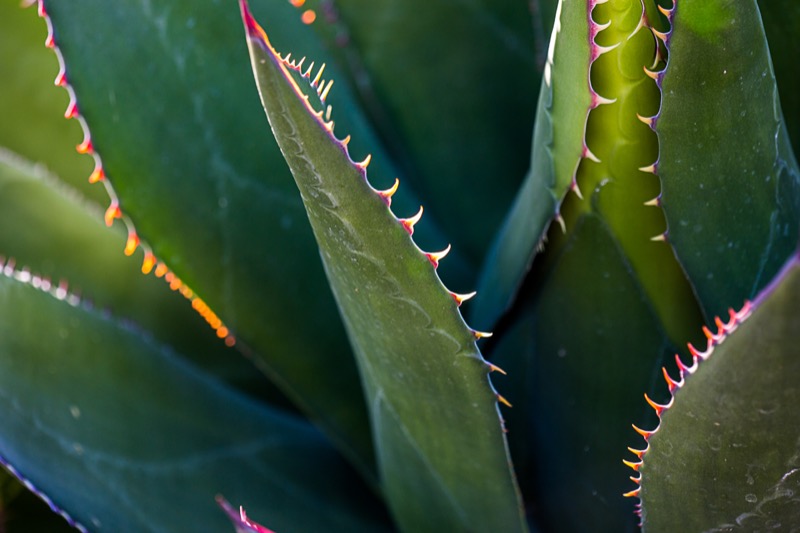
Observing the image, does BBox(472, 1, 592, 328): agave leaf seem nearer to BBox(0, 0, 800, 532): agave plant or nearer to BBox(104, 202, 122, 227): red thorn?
BBox(0, 0, 800, 532): agave plant

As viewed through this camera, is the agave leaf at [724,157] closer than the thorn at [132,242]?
Yes

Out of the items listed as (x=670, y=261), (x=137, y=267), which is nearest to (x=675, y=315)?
(x=670, y=261)

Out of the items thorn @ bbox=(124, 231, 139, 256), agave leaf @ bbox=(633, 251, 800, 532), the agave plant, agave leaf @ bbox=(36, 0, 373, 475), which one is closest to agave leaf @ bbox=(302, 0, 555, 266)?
the agave plant

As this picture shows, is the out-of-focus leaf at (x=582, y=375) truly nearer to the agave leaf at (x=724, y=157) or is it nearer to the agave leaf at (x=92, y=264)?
the agave leaf at (x=724, y=157)

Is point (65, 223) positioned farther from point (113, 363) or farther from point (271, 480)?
point (271, 480)

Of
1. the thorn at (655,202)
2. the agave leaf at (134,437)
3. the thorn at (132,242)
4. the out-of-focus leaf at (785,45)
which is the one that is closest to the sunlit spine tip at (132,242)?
the thorn at (132,242)

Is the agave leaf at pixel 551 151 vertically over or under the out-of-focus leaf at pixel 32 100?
under
